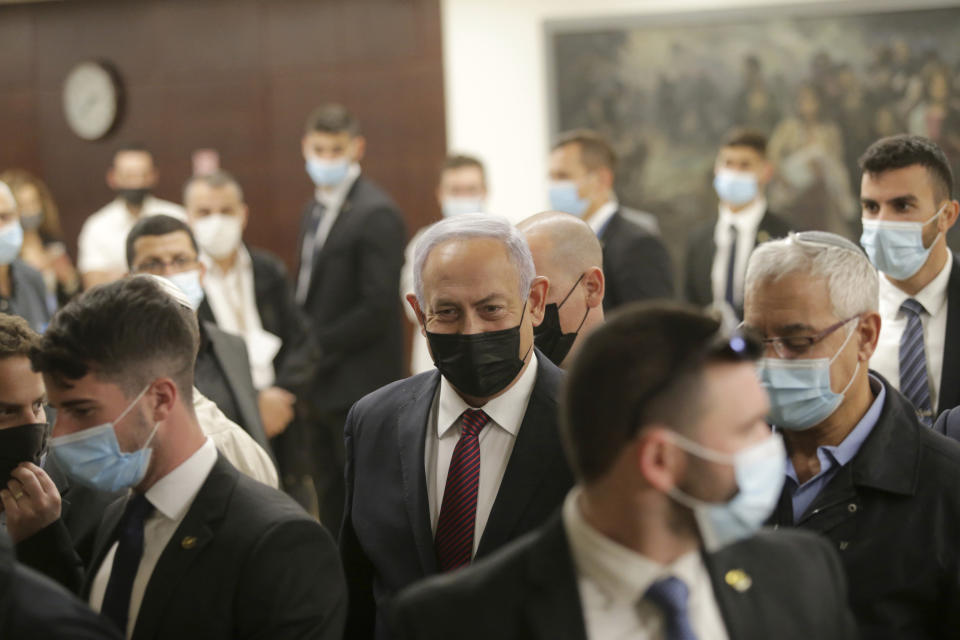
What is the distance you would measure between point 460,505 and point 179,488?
0.72m

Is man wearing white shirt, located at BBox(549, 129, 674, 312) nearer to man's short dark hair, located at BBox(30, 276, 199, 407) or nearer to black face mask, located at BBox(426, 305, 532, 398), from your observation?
black face mask, located at BBox(426, 305, 532, 398)

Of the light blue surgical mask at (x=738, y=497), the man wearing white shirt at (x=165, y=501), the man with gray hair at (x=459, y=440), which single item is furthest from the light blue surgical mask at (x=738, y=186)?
the light blue surgical mask at (x=738, y=497)

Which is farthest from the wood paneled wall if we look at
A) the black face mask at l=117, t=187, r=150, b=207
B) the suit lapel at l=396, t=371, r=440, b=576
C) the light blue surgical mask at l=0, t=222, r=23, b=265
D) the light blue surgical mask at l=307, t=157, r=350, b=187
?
the suit lapel at l=396, t=371, r=440, b=576

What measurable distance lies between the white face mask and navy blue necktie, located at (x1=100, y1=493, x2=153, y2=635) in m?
3.57

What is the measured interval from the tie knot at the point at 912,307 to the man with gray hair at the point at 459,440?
178cm

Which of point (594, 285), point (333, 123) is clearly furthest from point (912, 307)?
point (333, 123)

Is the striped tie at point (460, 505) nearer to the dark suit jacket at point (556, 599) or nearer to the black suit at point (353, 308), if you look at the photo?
the dark suit jacket at point (556, 599)

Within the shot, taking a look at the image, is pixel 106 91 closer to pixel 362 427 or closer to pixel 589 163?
pixel 589 163

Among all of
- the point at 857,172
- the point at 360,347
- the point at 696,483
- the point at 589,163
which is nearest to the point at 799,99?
the point at 857,172

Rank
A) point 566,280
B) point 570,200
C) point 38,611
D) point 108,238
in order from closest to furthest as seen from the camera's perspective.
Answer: point 38,611 → point 566,280 → point 570,200 → point 108,238

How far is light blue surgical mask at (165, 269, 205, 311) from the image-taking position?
4734 millimetres

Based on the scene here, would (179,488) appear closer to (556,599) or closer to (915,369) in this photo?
(556,599)

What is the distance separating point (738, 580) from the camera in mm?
2129

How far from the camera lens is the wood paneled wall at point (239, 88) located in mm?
10273
